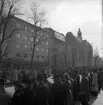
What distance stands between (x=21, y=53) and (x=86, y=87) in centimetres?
4039

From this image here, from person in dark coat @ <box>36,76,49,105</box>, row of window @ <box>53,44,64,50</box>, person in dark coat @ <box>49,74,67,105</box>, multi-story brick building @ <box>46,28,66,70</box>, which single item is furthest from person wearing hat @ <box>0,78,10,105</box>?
row of window @ <box>53,44,64,50</box>

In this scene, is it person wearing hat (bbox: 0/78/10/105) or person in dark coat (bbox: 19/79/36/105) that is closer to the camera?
person wearing hat (bbox: 0/78/10/105)

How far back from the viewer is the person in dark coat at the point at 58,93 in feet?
24.6

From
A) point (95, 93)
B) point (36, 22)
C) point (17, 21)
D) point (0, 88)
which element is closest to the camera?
point (0, 88)

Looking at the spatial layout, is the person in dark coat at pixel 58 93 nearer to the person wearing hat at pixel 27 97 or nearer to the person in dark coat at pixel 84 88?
the person wearing hat at pixel 27 97

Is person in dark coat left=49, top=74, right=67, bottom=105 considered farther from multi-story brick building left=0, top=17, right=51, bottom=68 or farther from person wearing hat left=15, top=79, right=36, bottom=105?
multi-story brick building left=0, top=17, right=51, bottom=68

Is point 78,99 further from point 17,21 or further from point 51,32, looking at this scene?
point 51,32

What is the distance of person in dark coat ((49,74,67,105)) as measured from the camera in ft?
24.6

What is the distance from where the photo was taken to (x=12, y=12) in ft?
77.5

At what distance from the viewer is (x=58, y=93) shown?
24.9 ft

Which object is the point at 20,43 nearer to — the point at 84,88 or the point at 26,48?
the point at 26,48

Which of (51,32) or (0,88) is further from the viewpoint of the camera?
(51,32)

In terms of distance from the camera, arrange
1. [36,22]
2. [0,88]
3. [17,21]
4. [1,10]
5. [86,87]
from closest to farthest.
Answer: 1. [0,88]
2. [86,87]
3. [1,10]
4. [36,22]
5. [17,21]

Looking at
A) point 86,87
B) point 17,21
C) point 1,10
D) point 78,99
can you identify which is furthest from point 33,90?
point 17,21
